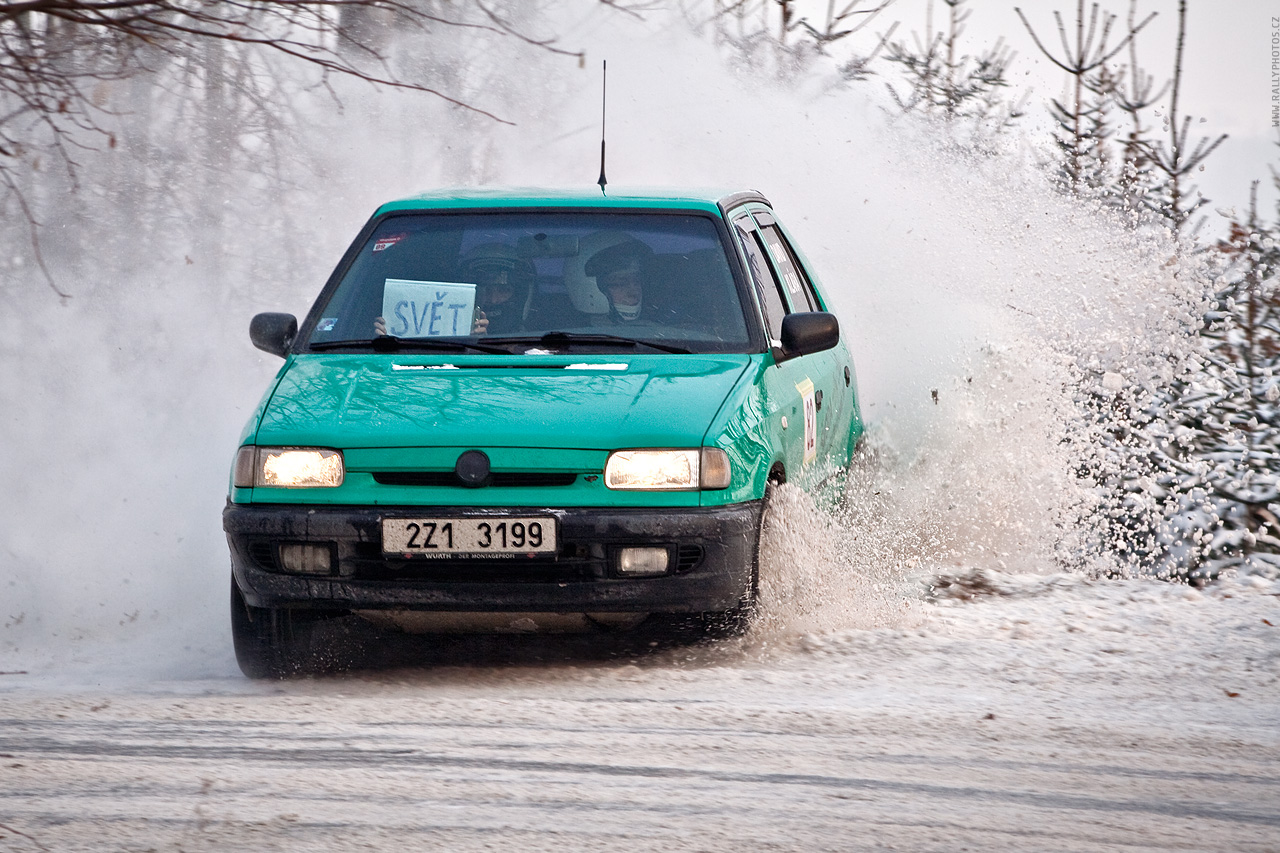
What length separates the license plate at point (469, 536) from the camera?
14.6 ft

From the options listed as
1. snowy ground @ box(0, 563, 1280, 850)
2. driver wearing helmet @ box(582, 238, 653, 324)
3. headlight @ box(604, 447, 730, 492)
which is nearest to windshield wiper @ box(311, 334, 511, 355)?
driver wearing helmet @ box(582, 238, 653, 324)

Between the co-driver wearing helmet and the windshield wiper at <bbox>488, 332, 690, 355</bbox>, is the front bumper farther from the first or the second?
the co-driver wearing helmet

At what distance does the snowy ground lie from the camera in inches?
123

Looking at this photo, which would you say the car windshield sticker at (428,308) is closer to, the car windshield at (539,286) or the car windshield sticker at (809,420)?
the car windshield at (539,286)

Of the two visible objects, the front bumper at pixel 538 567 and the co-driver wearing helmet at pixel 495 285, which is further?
the co-driver wearing helmet at pixel 495 285

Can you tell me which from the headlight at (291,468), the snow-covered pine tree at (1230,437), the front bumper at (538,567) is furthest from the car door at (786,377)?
the snow-covered pine tree at (1230,437)

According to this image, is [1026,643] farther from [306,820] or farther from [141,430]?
[141,430]

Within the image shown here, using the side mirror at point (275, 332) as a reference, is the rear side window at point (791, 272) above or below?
above

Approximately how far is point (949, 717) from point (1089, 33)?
34.8 ft

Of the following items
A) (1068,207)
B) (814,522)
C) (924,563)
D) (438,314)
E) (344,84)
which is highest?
(344,84)

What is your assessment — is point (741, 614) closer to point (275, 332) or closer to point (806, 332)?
point (806, 332)

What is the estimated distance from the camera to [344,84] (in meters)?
13.8

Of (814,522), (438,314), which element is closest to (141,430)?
(438,314)

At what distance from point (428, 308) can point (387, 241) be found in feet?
1.40
